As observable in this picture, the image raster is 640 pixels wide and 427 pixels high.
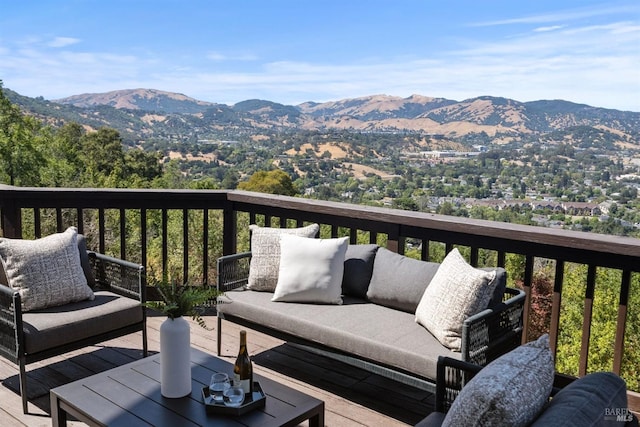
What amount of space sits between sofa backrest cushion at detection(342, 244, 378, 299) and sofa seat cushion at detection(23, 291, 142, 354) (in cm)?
132

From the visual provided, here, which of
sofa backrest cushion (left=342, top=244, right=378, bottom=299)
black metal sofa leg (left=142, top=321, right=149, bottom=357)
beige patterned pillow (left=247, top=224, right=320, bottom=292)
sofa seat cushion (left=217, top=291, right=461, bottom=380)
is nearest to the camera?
sofa seat cushion (left=217, top=291, right=461, bottom=380)

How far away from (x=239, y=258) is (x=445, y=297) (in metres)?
1.59

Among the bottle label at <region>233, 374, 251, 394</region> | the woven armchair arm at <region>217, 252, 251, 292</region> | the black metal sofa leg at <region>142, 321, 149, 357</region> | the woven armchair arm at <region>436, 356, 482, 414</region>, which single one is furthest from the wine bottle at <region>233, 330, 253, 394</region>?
the woven armchair arm at <region>217, 252, 251, 292</region>

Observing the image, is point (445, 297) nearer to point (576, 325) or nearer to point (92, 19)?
point (576, 325)

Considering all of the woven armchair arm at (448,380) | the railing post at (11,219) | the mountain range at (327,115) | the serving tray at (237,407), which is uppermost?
the mountain range at (327,115)

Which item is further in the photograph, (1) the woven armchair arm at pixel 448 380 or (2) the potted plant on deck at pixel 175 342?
(2) the potted plant on deck at pixel 175 342

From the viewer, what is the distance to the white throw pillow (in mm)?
3471

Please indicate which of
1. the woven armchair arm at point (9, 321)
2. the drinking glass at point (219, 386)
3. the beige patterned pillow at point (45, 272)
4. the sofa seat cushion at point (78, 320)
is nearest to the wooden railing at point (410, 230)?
the sofa seat cushion at point (78, 320)

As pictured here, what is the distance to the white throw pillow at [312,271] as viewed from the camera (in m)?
3.47

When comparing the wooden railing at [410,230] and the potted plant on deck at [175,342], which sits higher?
the wooden railing at [410,230]

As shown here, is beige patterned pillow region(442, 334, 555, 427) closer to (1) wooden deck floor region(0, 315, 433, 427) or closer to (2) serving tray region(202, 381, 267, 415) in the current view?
(2) serving tray region(202, 381, 267, 415)

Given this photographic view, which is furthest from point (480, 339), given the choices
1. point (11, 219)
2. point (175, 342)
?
point (11, 219)

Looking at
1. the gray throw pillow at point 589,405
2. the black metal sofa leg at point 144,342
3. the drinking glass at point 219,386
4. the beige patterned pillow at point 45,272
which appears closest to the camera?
the gray throw pillow at point 589,405

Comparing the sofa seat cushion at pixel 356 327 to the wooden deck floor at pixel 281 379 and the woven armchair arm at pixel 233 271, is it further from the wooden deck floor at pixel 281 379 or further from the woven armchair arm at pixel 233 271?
the wooden deck floor at pixel 281 379
